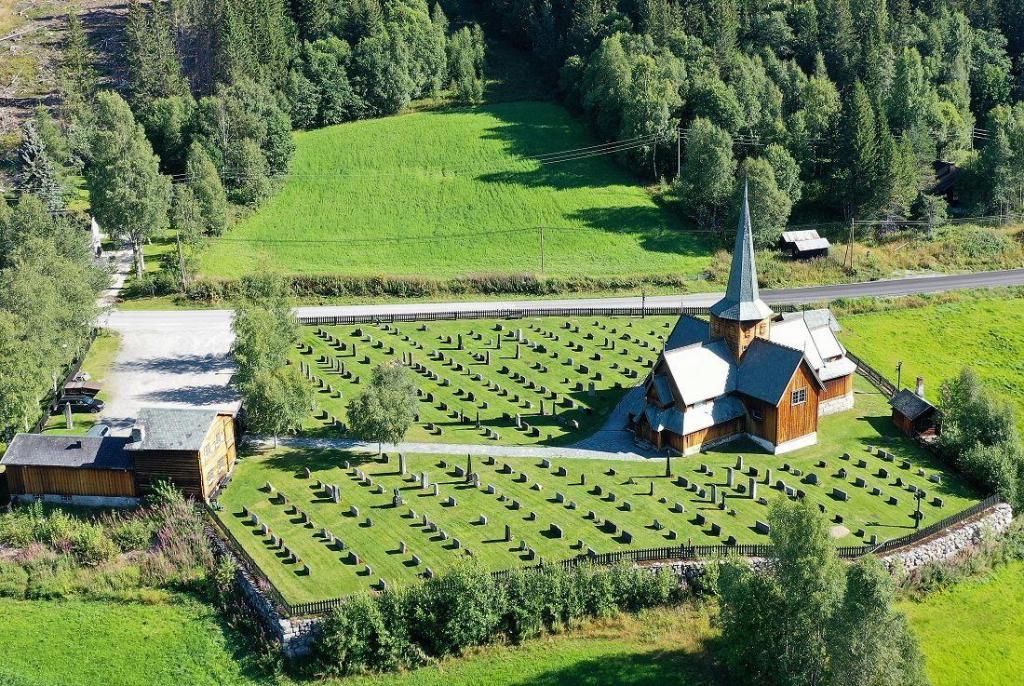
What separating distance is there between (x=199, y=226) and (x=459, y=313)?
2666cm

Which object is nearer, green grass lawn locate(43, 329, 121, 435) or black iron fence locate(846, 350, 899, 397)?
green grass lawn locate(43, 329, 121, 435)

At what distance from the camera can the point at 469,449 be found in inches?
2625

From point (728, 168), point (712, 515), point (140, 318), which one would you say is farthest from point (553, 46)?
point (712, 515)

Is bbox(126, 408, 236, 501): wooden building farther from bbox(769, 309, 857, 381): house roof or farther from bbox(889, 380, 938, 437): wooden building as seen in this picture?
bbox(889, 380, 938, 437): wooden building

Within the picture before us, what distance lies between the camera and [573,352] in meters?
82.5

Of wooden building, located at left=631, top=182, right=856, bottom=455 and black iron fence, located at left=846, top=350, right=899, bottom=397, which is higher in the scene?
wooden building, located at left=631, top=182, right=856, bottom=455

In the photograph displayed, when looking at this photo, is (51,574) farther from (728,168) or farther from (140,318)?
(728,168)

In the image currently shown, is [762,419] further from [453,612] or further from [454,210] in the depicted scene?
[454,210]

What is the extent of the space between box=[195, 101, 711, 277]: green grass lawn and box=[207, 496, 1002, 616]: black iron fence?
151 feet

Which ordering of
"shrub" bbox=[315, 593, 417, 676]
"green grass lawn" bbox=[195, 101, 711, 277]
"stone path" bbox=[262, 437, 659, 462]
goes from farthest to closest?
"green grass lawn" bbox=[195, 101, 711, 277] < "stone path" bbox=[262, 437, 659, 462] < "shrub" bbox=[315, 593, 417, 676]

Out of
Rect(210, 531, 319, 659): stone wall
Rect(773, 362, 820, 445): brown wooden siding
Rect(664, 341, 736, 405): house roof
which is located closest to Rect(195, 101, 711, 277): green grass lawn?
Rect(664, 341, 736, 405): house roof

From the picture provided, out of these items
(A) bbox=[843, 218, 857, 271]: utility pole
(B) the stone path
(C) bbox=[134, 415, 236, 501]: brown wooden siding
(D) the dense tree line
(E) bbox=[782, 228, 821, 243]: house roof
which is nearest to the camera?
(C) bbox=[134, 415, 236, 501]: brown wooden siding

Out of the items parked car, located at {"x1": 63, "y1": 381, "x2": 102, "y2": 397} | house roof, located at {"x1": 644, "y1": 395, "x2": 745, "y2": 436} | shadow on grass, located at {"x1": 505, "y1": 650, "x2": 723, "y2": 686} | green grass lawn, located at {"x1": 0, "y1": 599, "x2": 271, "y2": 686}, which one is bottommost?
shadow on grass, located at {"x1": 505, "y1": 650, "x2": 723, "y2": 686}

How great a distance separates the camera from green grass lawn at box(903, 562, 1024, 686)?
5138cm
